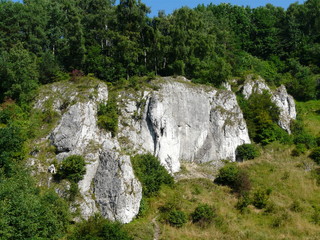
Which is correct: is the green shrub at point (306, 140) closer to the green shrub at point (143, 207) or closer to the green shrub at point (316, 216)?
the green shrub at point (316, 216)

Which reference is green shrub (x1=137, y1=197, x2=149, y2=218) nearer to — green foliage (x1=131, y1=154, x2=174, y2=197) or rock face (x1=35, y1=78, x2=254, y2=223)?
rock face (x1=35, y1=78, x2=254, y2=223)

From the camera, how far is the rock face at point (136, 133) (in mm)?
26719

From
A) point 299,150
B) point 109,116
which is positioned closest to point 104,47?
point 109,116

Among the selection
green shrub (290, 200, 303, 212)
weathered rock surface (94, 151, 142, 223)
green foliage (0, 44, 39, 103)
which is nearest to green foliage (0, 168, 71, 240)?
weathered rock surface (94, 151, 142, 223)

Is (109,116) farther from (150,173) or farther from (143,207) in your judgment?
(143,207)

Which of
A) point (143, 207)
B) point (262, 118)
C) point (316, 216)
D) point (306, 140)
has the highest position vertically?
point (262, 118)

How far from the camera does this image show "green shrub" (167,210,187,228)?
26.4 m

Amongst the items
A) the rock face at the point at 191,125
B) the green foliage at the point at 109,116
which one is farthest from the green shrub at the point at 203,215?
the green foliage at the point at 109,116

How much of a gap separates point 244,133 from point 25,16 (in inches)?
1237

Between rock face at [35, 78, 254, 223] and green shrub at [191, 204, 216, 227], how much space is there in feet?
15.7

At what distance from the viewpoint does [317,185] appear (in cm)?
3212

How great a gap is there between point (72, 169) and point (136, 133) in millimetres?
8776

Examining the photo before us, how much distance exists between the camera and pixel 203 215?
26609mm

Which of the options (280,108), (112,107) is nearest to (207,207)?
(112,107)
